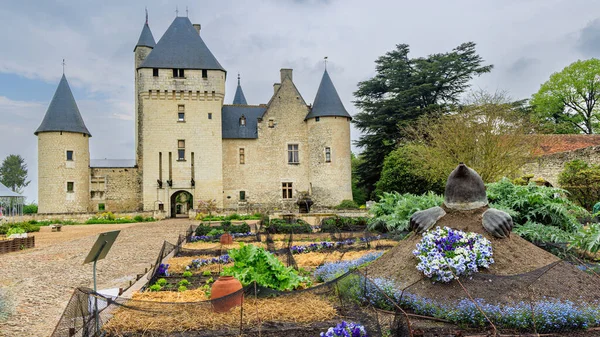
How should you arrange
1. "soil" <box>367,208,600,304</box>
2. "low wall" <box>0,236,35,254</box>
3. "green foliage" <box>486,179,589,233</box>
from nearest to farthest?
"soil" <box>367,208,600,304</box>
"green foliage" <box>486,179,589,233</box>
"low wall" <box>0,236,35,254</box>

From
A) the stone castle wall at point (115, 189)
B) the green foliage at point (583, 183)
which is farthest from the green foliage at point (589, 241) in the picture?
the stone castle wall at point (115, 189)

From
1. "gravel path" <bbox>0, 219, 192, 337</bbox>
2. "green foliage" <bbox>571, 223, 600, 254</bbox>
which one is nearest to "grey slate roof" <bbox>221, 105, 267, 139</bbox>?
"gravel path" <bbox>0, 219, 192, 337</bbox>

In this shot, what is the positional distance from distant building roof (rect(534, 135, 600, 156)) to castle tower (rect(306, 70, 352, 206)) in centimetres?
1264

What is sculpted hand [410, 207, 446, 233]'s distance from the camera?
21.1 feet

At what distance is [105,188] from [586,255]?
31.0m

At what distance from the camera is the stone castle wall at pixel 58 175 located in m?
31.6

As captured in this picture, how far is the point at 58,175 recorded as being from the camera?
31734mm

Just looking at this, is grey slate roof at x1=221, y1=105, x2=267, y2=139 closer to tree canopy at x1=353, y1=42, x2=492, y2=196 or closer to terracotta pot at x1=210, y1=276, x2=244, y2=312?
tree canopy at x1=353, y1=42, x2=492, y2=196

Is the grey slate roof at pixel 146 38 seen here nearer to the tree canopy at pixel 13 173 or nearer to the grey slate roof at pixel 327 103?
the grey slate roof at pixel 327 103

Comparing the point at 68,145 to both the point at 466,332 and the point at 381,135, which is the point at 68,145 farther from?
the point at 466,332

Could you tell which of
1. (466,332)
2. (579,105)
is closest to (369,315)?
(466,332)

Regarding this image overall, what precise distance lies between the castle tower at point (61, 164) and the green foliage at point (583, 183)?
95.0 ft

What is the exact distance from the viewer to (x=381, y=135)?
33.8 m

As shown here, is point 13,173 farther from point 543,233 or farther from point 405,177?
point 543,233
